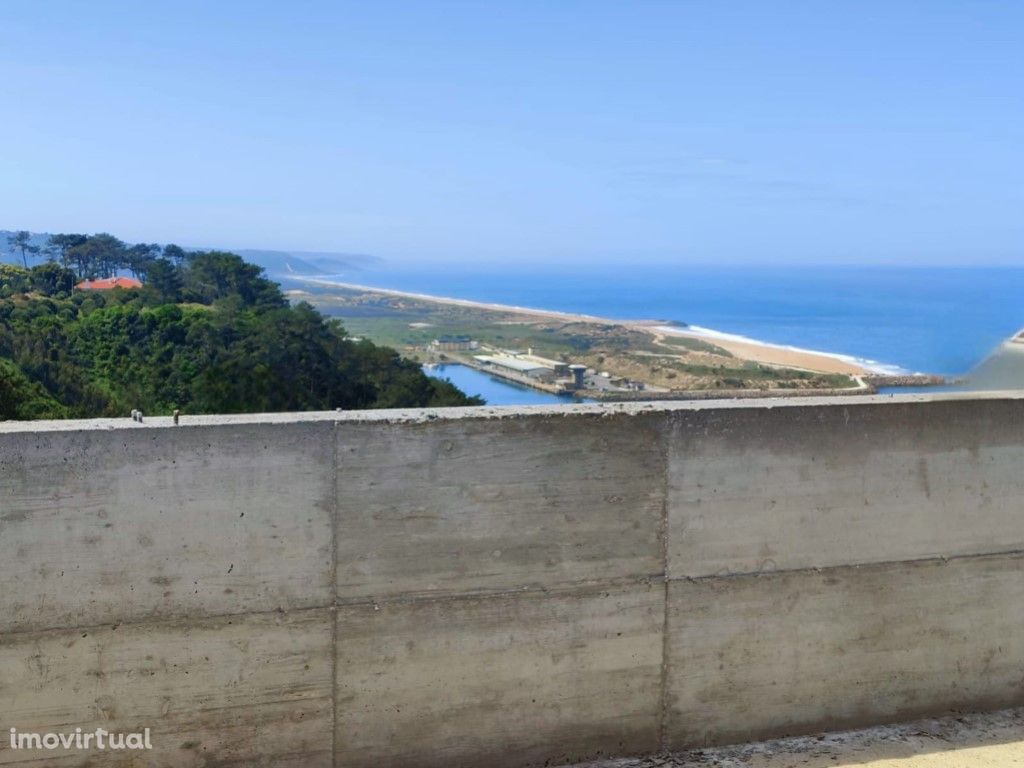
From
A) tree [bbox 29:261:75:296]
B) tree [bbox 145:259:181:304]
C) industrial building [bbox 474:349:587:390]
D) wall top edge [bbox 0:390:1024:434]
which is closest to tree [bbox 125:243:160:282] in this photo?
tree [bbox 29:261:75:296]

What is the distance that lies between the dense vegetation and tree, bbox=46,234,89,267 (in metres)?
8.78

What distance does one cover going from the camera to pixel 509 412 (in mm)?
3152

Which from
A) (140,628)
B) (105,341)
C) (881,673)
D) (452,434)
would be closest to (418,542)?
(452,434)

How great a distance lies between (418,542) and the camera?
122 inches

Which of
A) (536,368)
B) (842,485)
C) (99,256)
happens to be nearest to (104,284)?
(99,256)

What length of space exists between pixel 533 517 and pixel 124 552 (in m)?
1.23

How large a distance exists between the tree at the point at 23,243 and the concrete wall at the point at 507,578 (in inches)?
2572

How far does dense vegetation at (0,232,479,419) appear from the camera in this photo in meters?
23.0

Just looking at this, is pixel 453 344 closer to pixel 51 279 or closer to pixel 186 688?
pixel 51 279

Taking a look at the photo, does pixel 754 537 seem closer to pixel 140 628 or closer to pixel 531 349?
pixel 140 628

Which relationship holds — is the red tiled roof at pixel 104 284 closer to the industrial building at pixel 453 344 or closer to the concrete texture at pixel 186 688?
the industrial building at pixel 453 344

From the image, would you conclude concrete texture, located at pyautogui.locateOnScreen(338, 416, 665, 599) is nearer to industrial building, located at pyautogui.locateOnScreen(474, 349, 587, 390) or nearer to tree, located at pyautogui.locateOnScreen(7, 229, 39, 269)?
industrial building, located at pyautogui.locateOnScreen(474, 349, 587, 390)

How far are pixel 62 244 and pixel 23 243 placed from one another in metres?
Result: 3.91

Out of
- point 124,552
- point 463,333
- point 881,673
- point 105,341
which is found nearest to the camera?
point 124,552
